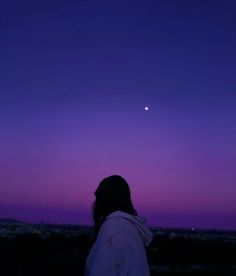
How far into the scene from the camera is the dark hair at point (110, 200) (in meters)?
3.97

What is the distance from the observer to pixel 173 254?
47.8 m

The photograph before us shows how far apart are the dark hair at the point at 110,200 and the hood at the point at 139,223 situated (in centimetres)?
10

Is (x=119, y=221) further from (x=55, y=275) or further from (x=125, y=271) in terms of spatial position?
(x=55, y=275)

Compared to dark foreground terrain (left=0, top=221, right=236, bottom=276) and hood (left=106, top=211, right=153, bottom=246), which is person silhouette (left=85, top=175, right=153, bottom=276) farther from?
dark foreground terrain (left=0, top=221, right=236, bottom=276)

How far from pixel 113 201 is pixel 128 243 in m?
0.39

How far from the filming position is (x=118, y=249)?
12.0 ft

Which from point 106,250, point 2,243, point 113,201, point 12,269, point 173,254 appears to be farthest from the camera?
point 173,254

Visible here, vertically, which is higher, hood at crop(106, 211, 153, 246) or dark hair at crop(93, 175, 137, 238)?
dark hair at crop(93, 175, 137, 238)

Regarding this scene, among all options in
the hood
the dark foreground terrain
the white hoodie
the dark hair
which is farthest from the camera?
the dark foreground terrain

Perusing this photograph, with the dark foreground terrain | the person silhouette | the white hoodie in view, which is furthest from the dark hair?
the dark foreground terrain

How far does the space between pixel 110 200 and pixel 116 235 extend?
0.37 meters

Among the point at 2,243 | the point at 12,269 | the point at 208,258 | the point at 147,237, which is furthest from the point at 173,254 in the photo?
the point at 147,237

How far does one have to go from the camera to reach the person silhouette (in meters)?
3.61

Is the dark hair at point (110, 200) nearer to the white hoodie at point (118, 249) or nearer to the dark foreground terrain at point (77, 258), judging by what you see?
the white hoodie at point (118, 249)
